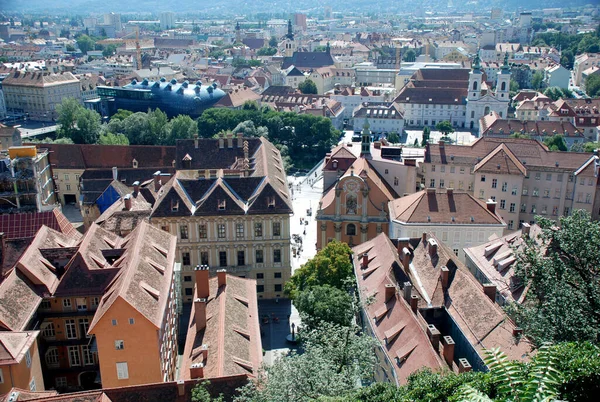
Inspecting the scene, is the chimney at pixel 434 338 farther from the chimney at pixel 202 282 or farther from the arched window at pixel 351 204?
the arched window at pixel 351 204

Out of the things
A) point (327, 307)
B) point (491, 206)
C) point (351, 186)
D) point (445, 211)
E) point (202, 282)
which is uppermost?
point (351, 186)

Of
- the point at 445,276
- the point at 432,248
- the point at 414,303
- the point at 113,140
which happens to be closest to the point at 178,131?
the point at 113,140

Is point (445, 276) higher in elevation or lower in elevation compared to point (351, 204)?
higher

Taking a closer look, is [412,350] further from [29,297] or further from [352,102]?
[352,102]

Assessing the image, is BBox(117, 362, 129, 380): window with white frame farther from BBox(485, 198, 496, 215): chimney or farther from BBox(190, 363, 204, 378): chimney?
BBox(485, 198, 496, 215): chimney

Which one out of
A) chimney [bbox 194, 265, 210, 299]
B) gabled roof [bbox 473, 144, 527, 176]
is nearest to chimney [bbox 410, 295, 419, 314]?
chimney [bbox 194, 265, 210, 299]

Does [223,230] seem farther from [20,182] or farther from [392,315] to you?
[20,182]
